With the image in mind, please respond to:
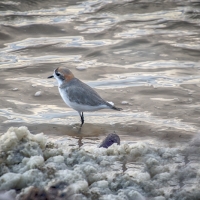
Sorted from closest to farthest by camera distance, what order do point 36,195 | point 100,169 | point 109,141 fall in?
point 36,195, point 100,169, point 109,141

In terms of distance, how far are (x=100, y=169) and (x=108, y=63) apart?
15.0 feet

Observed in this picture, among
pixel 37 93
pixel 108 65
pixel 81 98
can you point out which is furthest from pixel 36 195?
pixel 108 65

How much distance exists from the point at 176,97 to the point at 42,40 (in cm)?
387

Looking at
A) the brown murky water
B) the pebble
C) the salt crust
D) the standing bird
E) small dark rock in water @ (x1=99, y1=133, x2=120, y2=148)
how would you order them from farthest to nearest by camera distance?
the pebble → the brown murky water → the standing bird → small dark rock in water @ (x1=99, y1=133, x2=120, y2=148) → the salt crust

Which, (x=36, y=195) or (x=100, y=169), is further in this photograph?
(x=100, y=169)

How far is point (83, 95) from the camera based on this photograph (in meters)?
7.07

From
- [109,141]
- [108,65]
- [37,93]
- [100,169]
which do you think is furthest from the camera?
[108,65]

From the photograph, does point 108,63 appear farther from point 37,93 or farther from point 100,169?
point 100,169

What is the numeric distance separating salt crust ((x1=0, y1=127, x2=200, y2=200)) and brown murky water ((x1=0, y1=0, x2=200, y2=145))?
107 centimetres

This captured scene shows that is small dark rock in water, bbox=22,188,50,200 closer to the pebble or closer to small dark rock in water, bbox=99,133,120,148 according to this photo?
small dark rock in water, bbox=99,133,120,148

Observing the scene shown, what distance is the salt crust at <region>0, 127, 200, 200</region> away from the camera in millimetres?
4617

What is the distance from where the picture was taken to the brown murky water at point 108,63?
283 inches

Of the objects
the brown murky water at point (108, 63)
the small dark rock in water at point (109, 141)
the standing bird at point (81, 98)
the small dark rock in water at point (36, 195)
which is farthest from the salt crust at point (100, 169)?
the standing bird at point (81, 98)

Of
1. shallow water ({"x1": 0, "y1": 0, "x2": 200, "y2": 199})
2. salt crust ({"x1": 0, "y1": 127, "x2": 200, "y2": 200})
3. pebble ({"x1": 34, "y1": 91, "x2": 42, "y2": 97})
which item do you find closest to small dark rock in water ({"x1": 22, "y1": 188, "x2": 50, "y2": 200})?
salt crust ({"x1": 0, "y1": 127, "x2": 200, "y2": 200})
